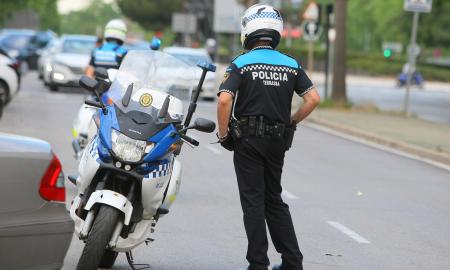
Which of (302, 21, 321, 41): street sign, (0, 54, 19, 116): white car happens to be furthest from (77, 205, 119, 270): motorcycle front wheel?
(302, 21, 321, 41): street sign

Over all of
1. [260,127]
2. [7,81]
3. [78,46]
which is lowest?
[78,46]

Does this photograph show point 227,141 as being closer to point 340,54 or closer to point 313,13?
point 340,54

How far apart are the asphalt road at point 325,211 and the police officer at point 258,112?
37.4 inches

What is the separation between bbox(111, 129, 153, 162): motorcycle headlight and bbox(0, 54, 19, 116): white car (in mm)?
15443

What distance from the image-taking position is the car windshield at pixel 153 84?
25.4 feet

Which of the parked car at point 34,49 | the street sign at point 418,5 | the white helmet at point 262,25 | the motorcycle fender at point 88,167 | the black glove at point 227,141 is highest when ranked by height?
the white helmet at point 262,25

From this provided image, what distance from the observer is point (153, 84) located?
812 cm

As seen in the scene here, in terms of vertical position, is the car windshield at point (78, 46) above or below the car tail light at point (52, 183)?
below

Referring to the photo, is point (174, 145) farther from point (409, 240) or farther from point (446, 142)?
point (446, 142)

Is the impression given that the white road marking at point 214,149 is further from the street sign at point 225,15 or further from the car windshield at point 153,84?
the street sign at point 225,15

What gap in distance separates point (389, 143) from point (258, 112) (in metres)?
13.7

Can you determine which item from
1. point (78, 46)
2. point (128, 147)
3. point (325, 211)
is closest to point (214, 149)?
point (325, 211)

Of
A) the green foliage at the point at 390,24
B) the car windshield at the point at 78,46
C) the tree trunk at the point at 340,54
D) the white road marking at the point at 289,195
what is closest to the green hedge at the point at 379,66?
the green foliage at the point at 390,24

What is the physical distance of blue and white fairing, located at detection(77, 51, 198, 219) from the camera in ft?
24.2
